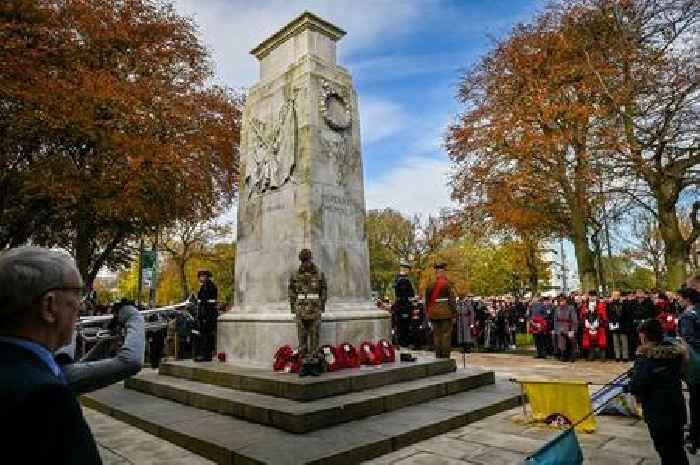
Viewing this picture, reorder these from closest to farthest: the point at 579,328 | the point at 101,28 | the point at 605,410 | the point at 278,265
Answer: the point at 605,410, the point at 278,265, the point at 579,328, the point at 101,28

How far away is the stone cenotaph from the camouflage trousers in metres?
0.64

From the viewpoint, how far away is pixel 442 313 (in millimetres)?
9680

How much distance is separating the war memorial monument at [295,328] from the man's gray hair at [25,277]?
147 inches

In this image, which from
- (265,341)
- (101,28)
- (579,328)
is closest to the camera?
(265,341)

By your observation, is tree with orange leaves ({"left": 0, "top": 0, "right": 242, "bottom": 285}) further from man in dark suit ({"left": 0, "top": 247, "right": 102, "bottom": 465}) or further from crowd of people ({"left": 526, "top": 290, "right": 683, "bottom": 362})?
man in dark suit ({"left": 0, "top": 247, "right": 102, "bottom": 465})

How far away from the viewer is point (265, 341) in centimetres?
793

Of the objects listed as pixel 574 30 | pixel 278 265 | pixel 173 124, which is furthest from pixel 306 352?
pixel 574 30

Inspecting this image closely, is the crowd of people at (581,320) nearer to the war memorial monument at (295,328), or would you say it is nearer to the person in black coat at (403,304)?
the person in black coat at (403,304)

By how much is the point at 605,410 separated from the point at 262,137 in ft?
24.4

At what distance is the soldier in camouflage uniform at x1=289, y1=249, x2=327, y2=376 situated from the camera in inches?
273

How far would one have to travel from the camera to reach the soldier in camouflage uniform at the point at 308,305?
22.8ft

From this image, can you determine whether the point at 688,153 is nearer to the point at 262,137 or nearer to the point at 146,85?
the point at 262,137

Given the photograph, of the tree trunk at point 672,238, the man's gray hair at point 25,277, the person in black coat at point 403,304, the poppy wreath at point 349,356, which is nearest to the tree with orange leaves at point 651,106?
the tree trunk at point 672,238

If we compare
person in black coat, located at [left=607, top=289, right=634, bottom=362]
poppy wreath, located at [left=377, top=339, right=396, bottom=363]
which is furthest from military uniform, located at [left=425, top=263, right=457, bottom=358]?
person in black coat, located at [left=607, top=289, right=634, bottom=362]
